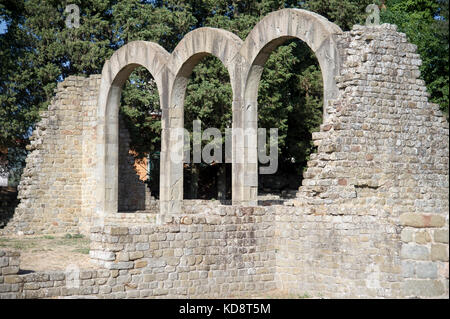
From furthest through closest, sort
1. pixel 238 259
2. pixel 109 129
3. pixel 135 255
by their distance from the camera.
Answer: pixel 109 129 → pixel 238 259 → pixel 135 255

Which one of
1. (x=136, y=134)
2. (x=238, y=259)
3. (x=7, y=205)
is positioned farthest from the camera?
Answer: (x=136, y=134)

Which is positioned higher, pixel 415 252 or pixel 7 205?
pixel 7 205

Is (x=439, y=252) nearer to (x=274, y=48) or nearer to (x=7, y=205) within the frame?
(x=274, y=48)

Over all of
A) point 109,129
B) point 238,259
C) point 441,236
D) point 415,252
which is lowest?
point 238,259

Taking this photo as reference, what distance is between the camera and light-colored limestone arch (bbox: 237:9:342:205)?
11602mm

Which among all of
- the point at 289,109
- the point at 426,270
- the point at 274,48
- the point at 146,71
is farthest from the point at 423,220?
the point at 146,71

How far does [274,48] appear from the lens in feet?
43.8

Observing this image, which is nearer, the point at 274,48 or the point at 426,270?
the point at 426,270

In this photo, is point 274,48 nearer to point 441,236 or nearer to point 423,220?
point 423,220

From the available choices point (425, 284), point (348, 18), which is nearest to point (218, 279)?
point (425, 284)

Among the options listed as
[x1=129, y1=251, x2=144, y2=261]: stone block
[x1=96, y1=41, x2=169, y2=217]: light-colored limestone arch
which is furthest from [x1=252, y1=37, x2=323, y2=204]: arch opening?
[x1=129, y1=251, x2=144, y2=261]: stone block

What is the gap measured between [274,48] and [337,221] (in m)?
4.10

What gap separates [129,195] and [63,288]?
9.39 meters

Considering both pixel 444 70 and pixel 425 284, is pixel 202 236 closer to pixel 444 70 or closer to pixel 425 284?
pixel 425 284
